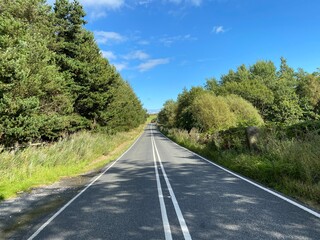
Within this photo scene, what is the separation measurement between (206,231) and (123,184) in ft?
19.4

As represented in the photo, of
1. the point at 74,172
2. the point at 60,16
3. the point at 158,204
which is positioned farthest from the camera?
the point at 60,16

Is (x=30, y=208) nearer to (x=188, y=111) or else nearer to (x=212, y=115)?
(x=212, y=115)

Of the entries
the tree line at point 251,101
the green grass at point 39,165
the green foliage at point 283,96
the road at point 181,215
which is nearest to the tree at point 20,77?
the green grass at point 39,165

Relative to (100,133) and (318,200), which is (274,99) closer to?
(100,133)

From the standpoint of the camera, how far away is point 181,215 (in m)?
6.06

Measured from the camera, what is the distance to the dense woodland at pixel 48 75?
1359 centimetres

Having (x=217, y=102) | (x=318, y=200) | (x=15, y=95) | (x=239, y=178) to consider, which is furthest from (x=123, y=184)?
(x=217, y=102)

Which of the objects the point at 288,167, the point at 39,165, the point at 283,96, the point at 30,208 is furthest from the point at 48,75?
the point at 283,96

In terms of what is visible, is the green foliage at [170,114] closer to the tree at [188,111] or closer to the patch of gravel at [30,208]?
the tree at [188,111]

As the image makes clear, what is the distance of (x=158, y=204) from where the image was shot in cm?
718

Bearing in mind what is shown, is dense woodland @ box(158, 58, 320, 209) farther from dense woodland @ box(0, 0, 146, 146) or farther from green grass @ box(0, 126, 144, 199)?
dense woodland @ box(0, 0, 146, 146)

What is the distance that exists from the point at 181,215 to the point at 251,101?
213 feet

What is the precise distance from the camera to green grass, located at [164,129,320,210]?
748 centimetres

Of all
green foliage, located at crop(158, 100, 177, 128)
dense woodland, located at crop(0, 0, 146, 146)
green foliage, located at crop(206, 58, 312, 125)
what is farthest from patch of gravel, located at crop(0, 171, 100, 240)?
green foliage, located at crop(158, 100, 177, 128)
